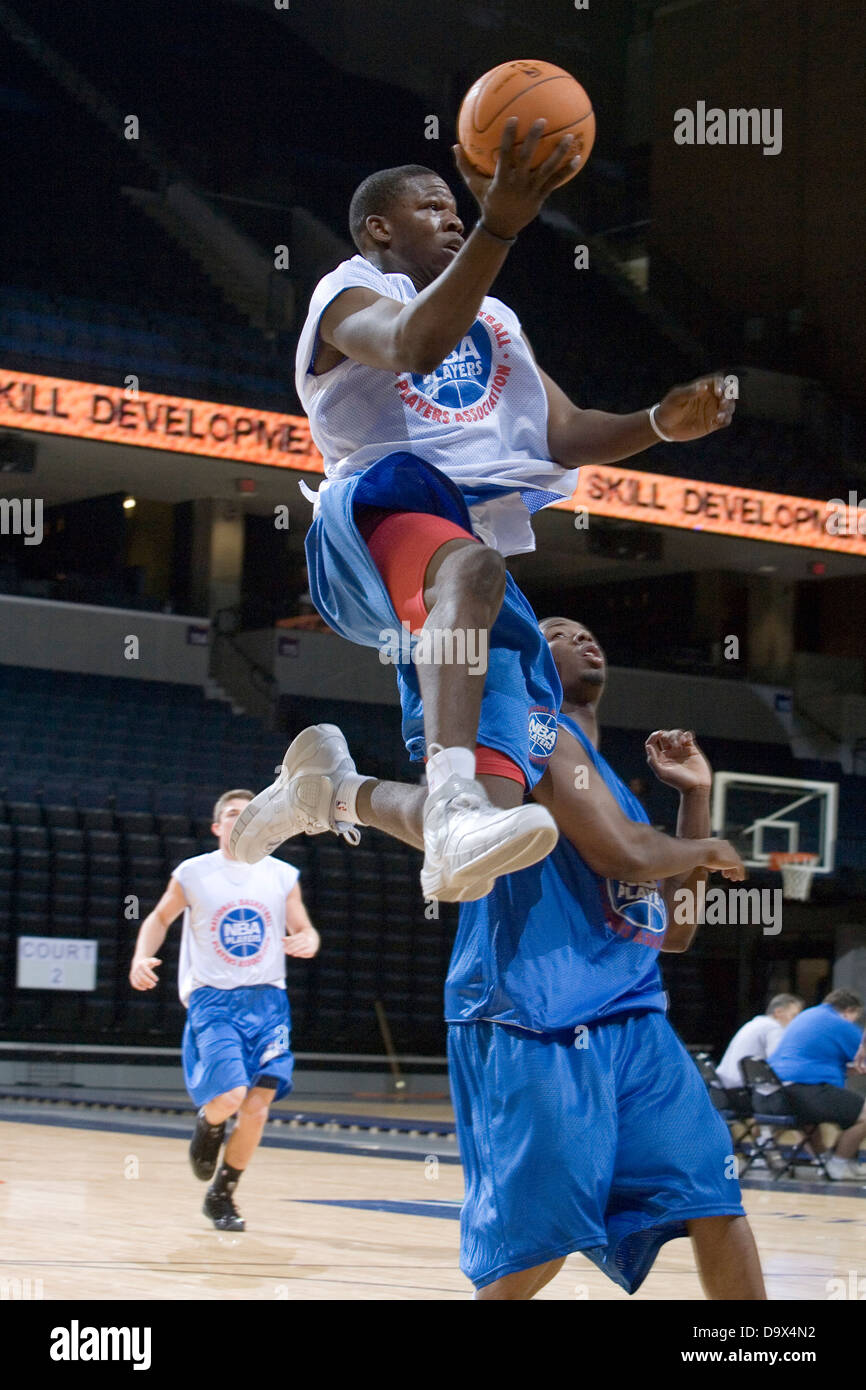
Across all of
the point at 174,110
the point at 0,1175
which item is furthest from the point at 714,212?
the point at 0,1175

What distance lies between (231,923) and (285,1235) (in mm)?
1543

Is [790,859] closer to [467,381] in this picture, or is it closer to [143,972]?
[143,972]

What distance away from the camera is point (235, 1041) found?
7.48m

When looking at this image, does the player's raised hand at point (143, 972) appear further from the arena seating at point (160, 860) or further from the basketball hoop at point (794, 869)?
the basketball hoop at point (794, 869)

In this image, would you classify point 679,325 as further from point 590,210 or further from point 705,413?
point 705,413

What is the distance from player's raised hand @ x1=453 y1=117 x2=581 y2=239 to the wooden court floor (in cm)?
259

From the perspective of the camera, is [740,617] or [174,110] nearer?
[174,110]

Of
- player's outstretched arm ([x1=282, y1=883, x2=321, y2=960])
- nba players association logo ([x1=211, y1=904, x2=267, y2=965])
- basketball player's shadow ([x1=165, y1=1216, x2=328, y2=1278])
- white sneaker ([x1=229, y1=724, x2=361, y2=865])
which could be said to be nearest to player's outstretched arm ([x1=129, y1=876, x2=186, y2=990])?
nba players association logo ([x1=211, y1=904, x2=267, y2=965])

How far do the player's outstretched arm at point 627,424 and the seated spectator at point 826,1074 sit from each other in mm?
8108

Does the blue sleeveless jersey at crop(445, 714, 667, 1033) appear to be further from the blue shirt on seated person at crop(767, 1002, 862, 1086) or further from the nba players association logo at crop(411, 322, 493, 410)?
the blue shirt on seated person at crop(767, 1002, 862, 1086)

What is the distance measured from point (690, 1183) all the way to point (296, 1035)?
1447 cm

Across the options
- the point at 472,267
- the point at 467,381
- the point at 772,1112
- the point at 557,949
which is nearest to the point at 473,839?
the point at 557,949

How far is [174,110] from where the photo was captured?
866 inches

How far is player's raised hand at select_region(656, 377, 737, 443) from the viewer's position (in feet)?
11.0
